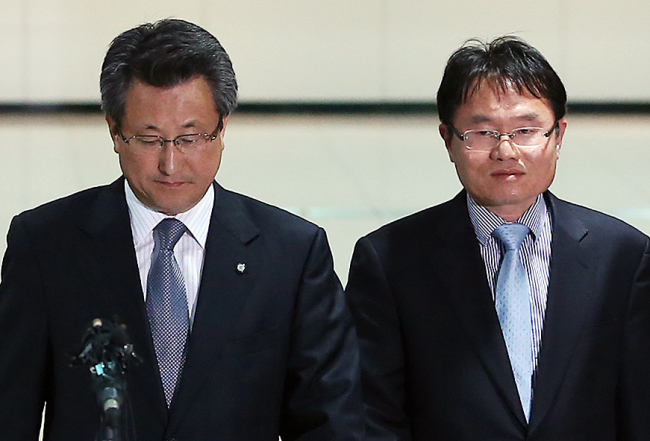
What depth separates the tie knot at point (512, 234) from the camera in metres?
2.62

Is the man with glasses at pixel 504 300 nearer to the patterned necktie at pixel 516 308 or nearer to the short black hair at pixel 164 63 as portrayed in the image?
the patterned necktie at pixel 516 308

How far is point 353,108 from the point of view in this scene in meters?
7.09

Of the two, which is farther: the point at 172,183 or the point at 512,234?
the point at 512,234

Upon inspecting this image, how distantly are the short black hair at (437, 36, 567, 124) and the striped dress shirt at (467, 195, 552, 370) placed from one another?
22cm

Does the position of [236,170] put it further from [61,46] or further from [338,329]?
[338,329]

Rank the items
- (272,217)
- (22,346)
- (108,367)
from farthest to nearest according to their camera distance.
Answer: (272,217)
(22,346)
(108,367)

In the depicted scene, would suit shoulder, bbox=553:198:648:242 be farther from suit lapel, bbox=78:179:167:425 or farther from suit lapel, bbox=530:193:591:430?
suit lapel, bbox=78:179:167:425

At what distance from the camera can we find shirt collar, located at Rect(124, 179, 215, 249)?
246 cm

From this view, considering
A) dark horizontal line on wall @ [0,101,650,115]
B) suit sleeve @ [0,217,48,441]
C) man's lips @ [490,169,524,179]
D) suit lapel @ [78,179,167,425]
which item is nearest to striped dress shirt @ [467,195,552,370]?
man's lips @ [490,169,524,179]

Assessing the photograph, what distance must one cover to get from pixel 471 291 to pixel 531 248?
169 millimetres

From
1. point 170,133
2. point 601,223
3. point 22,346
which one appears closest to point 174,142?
point 170,133

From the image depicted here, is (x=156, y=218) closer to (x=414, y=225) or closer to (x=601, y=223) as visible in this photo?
(x=414, y=225)

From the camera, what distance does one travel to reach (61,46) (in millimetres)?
7148

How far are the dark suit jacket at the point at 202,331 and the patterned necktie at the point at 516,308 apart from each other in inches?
13.6
